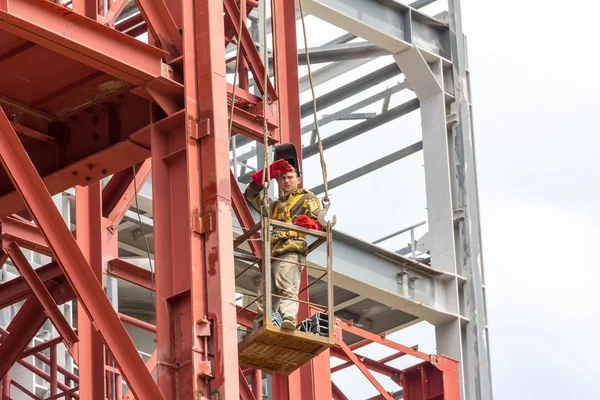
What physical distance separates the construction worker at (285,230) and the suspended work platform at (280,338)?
0.25 m

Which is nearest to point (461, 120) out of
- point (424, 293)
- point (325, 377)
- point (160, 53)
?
point (424, 293)

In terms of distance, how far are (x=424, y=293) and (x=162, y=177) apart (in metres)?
14.1

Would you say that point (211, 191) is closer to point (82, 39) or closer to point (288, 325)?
point (288, 325)

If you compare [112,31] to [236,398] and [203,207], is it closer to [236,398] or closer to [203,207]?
[203,207]

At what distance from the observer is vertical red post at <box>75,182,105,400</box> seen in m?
17.9

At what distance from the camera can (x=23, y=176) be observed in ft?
52.2

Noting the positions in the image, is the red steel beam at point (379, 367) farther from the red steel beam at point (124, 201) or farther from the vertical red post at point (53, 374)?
the red steel beam at point (124, 201)

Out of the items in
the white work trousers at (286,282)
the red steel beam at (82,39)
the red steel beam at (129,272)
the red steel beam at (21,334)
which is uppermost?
the red steel beam at (82,39)

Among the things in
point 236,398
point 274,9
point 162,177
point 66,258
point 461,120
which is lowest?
point 236,398

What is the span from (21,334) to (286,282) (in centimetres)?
450

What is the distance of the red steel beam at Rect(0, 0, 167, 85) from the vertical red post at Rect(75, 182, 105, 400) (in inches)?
92.9

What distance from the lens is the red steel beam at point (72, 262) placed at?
15625 millimetres

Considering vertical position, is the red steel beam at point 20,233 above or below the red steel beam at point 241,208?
above

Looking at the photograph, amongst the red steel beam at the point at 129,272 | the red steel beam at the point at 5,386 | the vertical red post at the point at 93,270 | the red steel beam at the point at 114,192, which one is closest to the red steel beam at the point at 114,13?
the vertical red post at the point at 93,270
